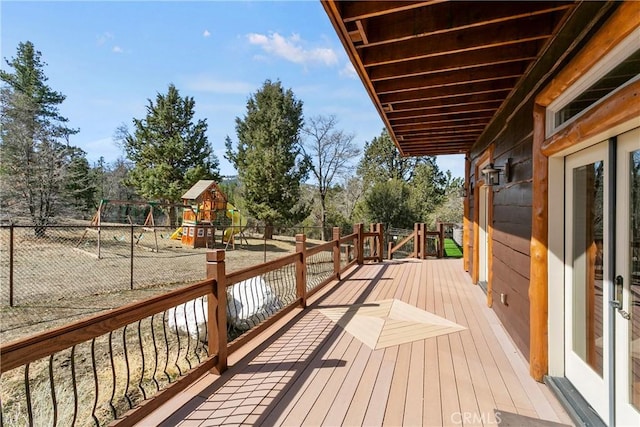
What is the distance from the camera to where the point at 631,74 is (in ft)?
4.83

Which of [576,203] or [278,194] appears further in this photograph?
[278,194]

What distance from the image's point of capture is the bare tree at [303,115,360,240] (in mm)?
22969

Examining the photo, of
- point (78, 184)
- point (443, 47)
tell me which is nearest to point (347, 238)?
point (443, 47)

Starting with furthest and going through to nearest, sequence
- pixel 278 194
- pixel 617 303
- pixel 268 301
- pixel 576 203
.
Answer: pixel 278 194
pixel 268 301
pixel 576 203
pixel 617 303

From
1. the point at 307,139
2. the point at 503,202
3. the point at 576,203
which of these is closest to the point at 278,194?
the point at 307,139

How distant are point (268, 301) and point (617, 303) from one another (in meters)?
3.85

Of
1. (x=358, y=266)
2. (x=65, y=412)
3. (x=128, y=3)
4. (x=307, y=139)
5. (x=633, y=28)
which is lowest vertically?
(x=65, y=412)

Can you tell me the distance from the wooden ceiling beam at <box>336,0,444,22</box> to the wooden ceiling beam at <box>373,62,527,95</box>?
115 cm

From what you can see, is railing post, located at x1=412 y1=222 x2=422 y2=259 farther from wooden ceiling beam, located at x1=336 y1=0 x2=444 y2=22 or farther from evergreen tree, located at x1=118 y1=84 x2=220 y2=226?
evergreen tree, located at x1=118 y1=84 x2=220 y2=226

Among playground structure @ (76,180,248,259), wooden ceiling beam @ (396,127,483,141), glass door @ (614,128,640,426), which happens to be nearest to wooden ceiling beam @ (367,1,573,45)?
glass door @ (614,128,640,426)

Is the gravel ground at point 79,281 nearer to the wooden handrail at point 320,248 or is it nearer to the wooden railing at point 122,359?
the wooden railing at point 122,359

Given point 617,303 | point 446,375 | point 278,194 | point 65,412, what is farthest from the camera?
point 278,194

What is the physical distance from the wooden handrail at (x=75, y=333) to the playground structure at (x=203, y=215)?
13.0 m

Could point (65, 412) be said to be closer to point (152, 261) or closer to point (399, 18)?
point (399, 18)
